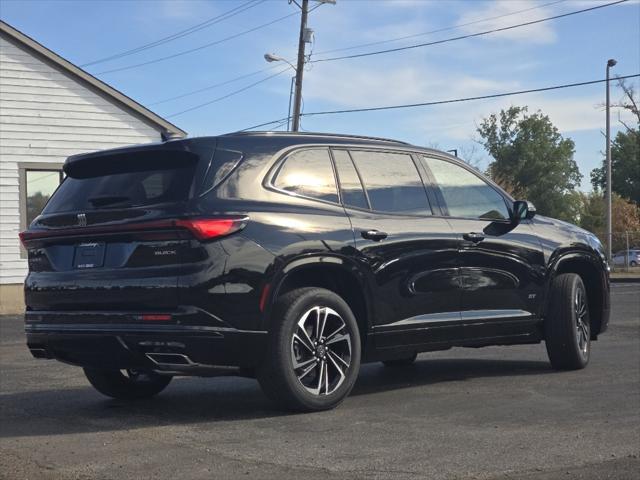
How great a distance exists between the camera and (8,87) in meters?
19.5

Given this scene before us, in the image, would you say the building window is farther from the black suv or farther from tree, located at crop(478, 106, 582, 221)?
tree, located at crop(478, 106, 582, 221)

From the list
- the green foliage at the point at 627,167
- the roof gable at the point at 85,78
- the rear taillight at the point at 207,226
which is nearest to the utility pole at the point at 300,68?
the roof gable at the point at 85,78

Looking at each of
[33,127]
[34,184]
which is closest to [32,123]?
[33,127]

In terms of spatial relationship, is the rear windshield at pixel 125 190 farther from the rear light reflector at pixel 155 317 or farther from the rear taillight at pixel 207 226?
the rear light reflector at pixel 155 317

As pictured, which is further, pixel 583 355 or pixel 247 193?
pixel 583 355

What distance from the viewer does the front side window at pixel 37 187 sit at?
19828mm

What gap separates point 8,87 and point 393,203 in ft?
48.4

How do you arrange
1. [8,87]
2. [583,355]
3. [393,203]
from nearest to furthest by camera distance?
[393,203] < [583,355] < [8,87]

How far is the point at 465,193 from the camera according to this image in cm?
752

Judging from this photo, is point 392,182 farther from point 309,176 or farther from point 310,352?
point 310,352

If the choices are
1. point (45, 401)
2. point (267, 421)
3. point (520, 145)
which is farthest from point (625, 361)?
point (520, 145)

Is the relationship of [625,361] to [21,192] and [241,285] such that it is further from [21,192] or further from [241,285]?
[21,192]

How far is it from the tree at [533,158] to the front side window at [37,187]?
234 ft

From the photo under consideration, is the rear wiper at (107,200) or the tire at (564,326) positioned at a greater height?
the rear wiper at (107,200)
